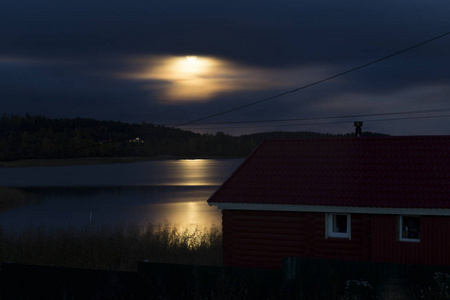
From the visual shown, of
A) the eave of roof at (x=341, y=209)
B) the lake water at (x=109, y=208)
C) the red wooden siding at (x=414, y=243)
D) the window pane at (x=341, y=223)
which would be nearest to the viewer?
the red wooden siding at (x=414, y=243)

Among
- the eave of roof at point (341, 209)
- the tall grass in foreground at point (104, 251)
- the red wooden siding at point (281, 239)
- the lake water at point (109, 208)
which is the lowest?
the lake water at point (109, 208)

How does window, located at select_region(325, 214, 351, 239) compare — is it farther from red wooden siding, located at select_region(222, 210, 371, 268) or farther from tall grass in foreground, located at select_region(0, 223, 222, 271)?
tall grass in foreground, located at select_region(0, 223, 222, 271)

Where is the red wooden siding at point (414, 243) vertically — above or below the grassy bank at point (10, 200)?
above

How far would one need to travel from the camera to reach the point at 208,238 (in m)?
31.9

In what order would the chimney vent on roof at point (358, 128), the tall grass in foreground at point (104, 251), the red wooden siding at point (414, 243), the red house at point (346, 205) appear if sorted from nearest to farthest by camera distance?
the red wooden siding at point (414, 243), the red house at point (346, 205), the tall grass in foreground at point (104, 251), the chimney vent on roof at point (358, 128)

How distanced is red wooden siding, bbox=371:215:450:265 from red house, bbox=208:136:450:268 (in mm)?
33

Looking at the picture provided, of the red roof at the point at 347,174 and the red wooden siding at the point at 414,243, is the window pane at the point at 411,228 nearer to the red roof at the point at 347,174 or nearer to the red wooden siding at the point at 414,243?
the red wooden siding at the point at 414,243

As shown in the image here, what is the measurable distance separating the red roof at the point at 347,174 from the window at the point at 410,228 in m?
0.95

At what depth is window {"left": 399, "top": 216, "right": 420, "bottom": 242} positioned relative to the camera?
66.4ft

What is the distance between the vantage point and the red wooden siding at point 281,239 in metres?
20.2

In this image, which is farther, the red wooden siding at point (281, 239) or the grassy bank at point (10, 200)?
the grassy bank at point (10, 200)

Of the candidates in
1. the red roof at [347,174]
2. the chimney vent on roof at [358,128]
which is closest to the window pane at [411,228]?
the red roof at [347,174]

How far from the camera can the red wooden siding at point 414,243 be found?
62.2ft

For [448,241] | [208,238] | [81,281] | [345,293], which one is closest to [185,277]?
[81,281]
